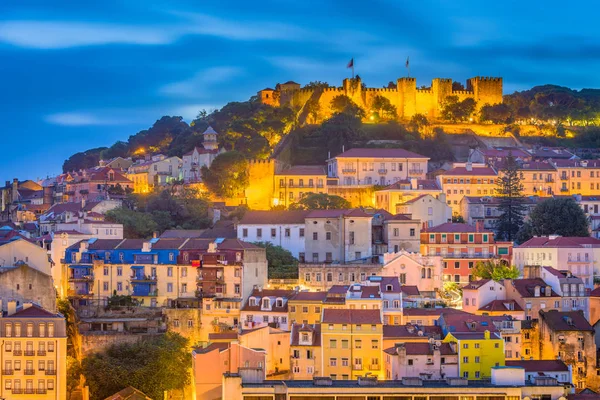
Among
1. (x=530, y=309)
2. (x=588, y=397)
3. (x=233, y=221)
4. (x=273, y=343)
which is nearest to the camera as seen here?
(x=588, y=397)

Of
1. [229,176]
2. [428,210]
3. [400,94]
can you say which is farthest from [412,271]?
[400,94]

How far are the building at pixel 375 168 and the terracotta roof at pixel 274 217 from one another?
13746 mm

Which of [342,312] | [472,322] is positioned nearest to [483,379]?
[472,322]

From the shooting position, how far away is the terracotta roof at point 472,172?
3167 inches

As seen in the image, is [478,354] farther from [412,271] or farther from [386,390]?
[412,271]

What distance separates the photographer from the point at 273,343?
5100 centimetres

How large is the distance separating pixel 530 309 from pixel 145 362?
Answer: 1895 centimetres

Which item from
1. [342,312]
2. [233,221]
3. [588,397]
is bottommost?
[588,397]

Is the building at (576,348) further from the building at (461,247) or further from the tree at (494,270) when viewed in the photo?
the building at (461,247)

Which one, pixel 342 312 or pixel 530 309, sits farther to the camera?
pixel 530 309

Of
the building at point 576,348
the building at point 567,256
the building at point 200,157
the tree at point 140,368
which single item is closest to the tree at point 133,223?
the building at point 200,157

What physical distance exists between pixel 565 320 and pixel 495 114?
5034 cm

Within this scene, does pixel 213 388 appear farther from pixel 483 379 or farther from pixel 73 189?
pixel 73 189

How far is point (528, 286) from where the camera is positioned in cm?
5719
